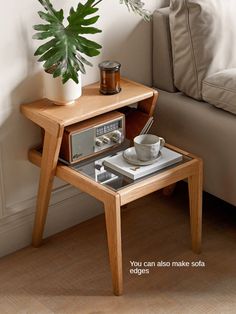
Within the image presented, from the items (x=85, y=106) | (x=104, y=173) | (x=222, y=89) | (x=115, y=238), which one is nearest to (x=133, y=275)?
(x=115, y=238)

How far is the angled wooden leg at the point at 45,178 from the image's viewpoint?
2.23 metres

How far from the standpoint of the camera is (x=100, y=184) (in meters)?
2.15

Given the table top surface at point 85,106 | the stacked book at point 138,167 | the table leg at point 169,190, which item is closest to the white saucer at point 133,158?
the stacked book at point 138,167

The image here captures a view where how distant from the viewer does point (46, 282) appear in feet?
7.57

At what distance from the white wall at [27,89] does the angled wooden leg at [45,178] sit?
0.06m

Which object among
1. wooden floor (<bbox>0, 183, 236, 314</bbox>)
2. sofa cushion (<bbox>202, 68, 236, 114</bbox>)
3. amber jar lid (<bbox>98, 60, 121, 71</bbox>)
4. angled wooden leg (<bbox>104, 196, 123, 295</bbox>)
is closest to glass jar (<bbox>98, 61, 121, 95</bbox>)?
amber jar lid (<bbox>98, 60, 121, 71</bbox>)

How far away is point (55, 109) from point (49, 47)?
0.71 feet

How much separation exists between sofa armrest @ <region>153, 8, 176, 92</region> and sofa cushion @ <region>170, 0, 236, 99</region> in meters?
0.05

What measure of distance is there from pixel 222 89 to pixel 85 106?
50cm

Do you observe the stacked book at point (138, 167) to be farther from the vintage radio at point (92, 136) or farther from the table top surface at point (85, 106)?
the table top surface at point (85, 106)

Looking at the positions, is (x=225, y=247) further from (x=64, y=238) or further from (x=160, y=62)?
(x=160, y=62)

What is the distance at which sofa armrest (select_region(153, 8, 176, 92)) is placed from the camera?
102 inches

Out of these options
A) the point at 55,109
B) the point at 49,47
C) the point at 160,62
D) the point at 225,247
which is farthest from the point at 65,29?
the point at 225,247

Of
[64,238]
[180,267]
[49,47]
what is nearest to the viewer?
[49,47]
